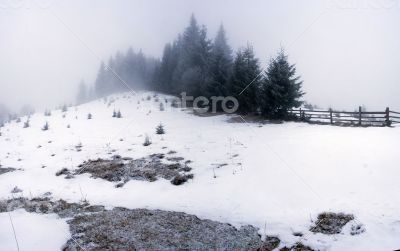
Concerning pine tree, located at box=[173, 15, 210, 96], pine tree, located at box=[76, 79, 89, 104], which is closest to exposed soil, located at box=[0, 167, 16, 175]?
pine tree, located at box=[173, 15, 210, 96]

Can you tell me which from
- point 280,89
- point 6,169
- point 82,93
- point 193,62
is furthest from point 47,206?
point 82,93

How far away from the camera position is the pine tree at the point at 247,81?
29422 millimetres

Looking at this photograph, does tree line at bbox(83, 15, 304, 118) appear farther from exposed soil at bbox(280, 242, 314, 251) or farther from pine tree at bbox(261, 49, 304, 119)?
exposed soil at bbox(280, 242, 314, 251)

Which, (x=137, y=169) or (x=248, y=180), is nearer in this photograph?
(x=248, y=180)

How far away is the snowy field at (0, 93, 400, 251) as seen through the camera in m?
8.61

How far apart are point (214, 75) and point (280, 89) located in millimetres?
11694

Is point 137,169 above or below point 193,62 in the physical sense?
below

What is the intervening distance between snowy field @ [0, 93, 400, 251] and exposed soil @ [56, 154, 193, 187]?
1.46ft

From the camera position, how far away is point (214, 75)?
116ft

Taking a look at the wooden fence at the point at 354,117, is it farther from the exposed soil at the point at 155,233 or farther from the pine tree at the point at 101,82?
the pine tree at the point at 101,82

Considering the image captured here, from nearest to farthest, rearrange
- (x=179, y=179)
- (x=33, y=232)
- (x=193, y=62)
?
(x=33, y=232)
(x=179, y=179)
(x=193, y=62)

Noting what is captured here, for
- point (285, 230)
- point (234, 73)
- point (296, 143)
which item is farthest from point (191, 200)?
point (234, 73)

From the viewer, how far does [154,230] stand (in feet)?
28.8

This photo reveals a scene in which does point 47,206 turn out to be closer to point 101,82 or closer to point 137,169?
point 137,169
